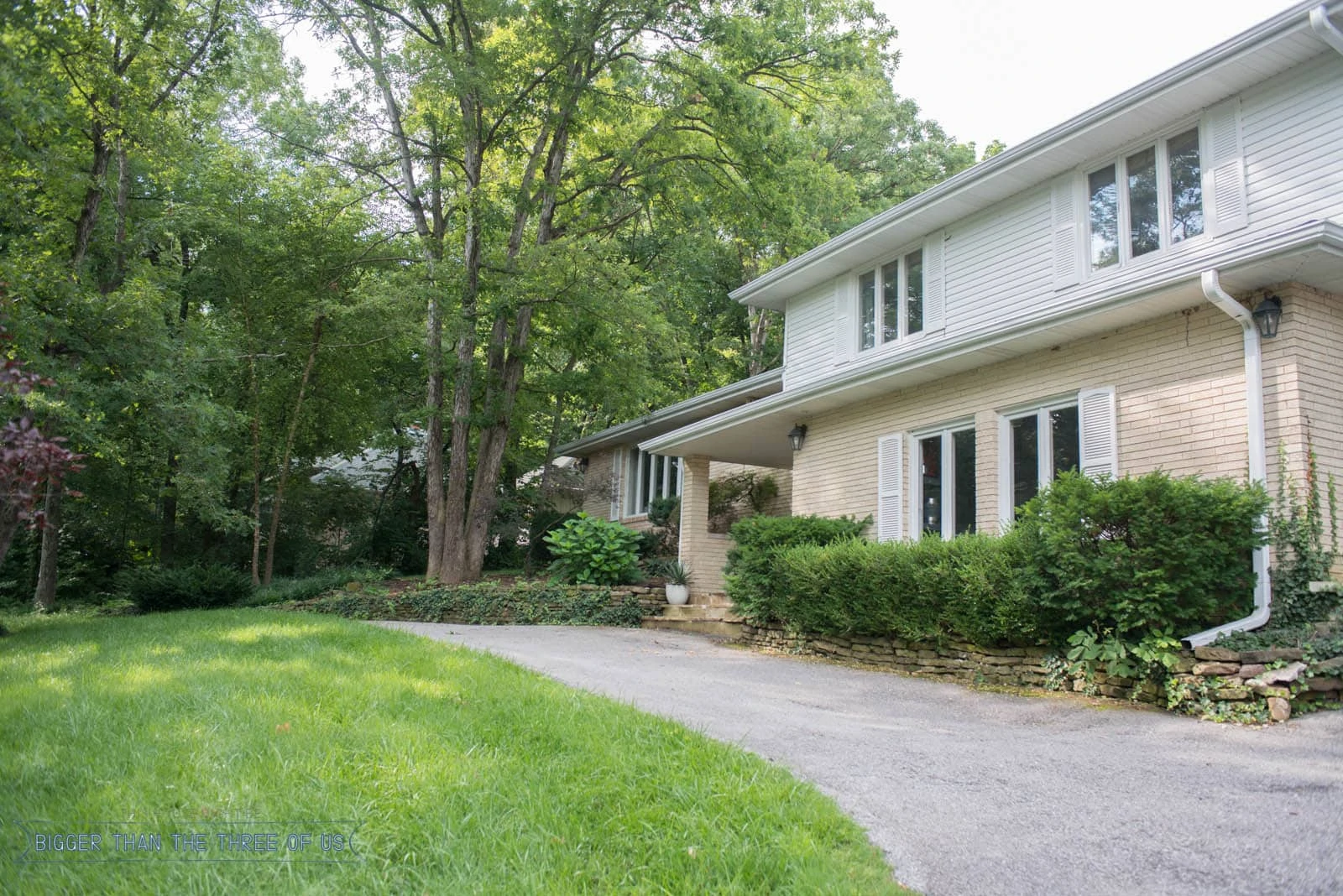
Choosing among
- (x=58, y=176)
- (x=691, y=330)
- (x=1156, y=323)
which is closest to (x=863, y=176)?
(x=691, y=330)

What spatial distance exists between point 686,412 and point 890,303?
611 cm

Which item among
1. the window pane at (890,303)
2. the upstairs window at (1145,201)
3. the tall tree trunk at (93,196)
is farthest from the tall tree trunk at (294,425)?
the upstairs window at (1145,201)

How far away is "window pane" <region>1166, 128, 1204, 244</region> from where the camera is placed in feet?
28.8

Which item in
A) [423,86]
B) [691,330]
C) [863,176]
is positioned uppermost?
[863,176]

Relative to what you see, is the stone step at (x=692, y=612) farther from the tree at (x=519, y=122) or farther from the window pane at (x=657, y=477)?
the window pane at (x=657, y=477)

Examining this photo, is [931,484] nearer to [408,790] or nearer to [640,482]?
[408,790]

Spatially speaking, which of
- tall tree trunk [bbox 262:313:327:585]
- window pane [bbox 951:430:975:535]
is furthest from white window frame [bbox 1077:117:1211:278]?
tall tree trunk [bbox 262:313:327:585]

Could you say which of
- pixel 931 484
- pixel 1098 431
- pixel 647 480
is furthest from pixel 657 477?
pixel 1098 431

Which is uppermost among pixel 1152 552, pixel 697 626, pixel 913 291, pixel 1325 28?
pixel 1325 28

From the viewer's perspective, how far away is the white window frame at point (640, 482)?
1845 cm

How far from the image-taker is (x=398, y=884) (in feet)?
8.91

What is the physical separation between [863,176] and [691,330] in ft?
27.1

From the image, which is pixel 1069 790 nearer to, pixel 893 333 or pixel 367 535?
pixel 893 333

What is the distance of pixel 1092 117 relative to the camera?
911cm
